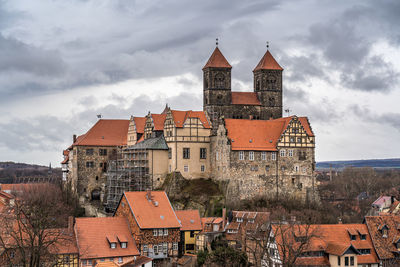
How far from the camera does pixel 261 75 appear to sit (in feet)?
308

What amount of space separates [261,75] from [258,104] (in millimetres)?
4474

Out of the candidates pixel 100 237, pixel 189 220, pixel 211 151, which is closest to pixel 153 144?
pixel 211 151

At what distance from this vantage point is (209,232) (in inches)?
2520

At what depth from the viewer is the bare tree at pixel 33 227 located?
49.2 meters

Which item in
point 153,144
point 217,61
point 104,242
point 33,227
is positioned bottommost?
point 104,242

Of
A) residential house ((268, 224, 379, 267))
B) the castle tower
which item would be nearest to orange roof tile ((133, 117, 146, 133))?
the castle tower

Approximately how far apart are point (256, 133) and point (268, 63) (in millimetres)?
18226

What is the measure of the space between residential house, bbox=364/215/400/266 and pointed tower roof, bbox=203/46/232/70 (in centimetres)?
3512

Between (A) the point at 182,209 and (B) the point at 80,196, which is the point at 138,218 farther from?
(B) the point at 80,196

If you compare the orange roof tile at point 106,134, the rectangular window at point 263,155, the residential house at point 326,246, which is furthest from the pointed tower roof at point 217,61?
the residential house at point 326,246

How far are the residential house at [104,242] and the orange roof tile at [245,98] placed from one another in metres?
34.6

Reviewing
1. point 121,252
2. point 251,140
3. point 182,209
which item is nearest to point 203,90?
point 251,140

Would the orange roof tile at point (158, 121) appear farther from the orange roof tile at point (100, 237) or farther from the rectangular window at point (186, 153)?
the orange roof tile at point (100, 237)

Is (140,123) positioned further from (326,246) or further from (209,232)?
(326,246)
